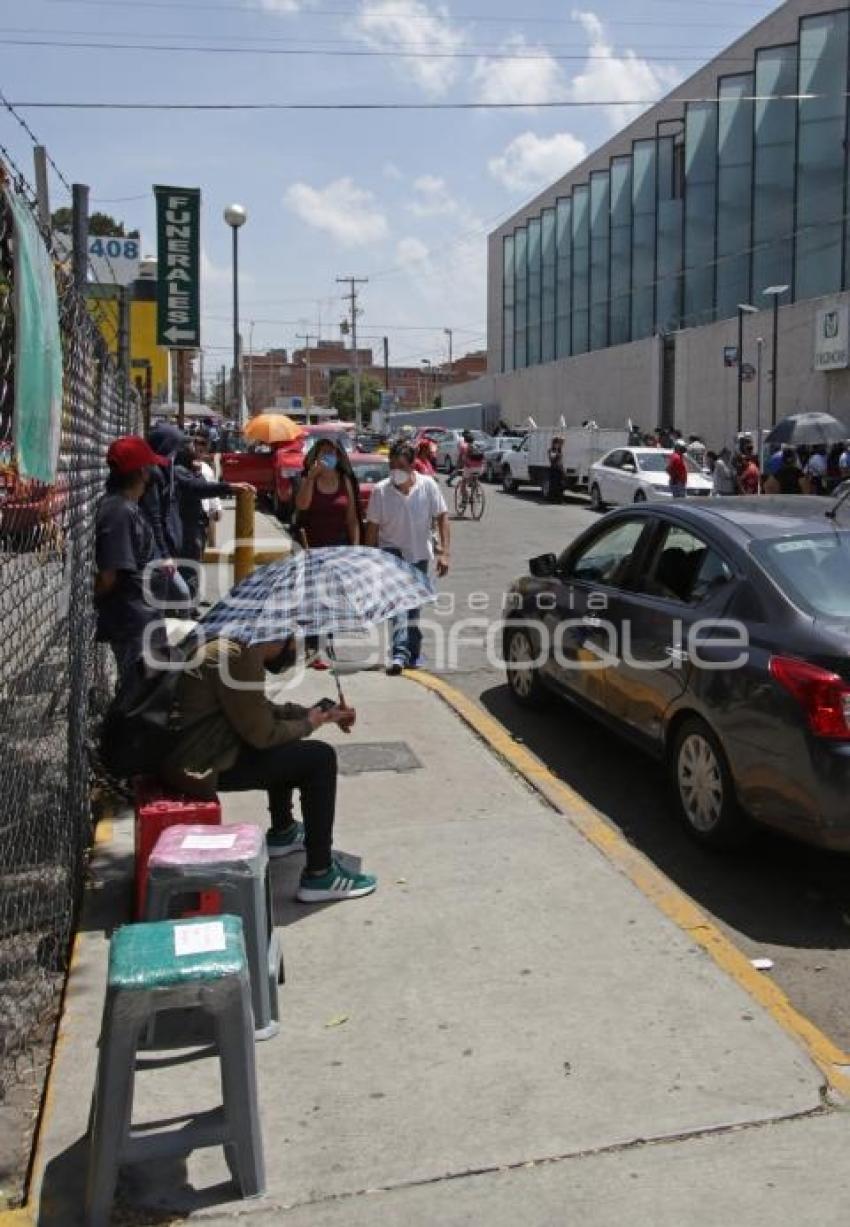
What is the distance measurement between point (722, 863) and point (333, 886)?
180 centimetres

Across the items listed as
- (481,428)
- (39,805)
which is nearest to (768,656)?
(39,805)

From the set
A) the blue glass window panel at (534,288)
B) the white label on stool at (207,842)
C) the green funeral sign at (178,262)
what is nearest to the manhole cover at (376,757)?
the white label on stool at (207,842)

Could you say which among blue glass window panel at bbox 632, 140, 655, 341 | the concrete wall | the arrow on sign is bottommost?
the arrow on sign

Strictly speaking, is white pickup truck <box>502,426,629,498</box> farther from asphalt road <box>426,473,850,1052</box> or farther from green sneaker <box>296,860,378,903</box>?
green sneaker <box>296,860,378,903</box>

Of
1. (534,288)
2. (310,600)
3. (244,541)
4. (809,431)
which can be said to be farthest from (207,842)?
(534,288)

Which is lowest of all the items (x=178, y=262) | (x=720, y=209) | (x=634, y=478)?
(x=634, y=478)

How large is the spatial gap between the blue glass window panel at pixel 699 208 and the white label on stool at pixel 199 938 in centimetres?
4168

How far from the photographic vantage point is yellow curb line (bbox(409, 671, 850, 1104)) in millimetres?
3703

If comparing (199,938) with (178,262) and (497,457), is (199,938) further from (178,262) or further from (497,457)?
(497,457)

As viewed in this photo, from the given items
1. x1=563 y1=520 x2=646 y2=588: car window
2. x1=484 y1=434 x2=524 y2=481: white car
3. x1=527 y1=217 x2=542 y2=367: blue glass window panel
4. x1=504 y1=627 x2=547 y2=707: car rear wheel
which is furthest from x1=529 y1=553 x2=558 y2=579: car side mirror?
x1=527 y1=217 x2=542 y2=367: blue glass window panel

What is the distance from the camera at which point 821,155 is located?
36.5 meters

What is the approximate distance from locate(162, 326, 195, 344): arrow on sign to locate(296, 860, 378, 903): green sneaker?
1624cm

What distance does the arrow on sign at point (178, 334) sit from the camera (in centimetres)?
1970

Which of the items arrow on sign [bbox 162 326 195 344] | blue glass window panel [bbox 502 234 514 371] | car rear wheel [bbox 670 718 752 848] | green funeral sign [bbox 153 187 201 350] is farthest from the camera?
blue glass window panel [bbox 502 234 514 371]
